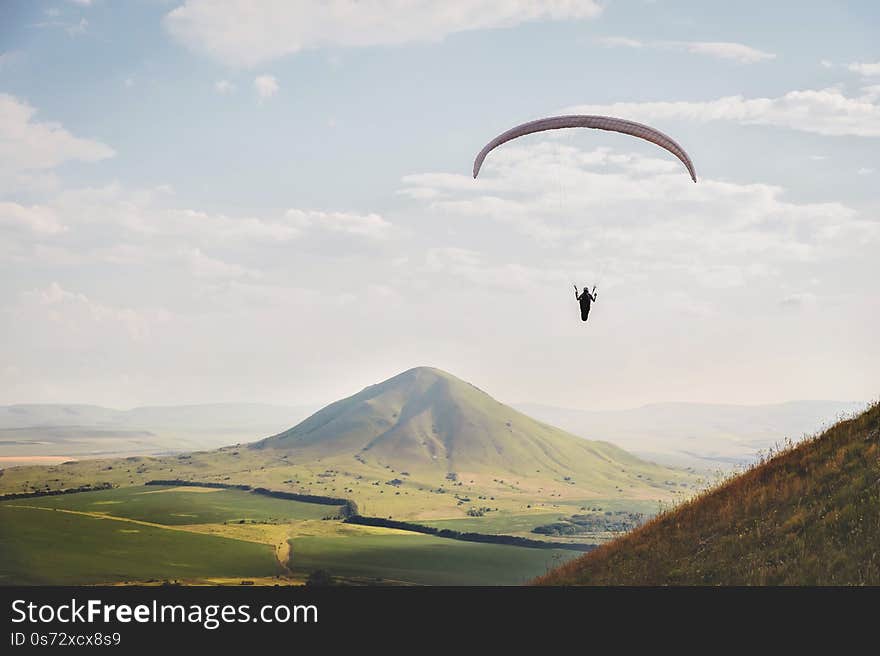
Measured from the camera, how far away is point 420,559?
155625mm

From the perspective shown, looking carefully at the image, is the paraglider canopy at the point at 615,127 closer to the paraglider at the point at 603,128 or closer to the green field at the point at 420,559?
the paraglider at the point at 603,128

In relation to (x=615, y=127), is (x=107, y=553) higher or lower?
lower

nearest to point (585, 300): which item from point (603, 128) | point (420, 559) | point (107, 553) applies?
point (603, 128)

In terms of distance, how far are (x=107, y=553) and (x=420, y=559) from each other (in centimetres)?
6687

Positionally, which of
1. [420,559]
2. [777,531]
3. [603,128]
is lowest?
[420,559]

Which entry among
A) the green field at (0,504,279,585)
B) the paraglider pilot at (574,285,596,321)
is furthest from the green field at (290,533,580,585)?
the paraglider pilot at (574,285,596,321)

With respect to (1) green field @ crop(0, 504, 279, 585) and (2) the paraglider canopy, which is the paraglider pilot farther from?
(1) green field @ crop(0, 504, 279, 585)

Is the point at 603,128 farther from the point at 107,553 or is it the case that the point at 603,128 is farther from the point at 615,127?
the point at 107,553

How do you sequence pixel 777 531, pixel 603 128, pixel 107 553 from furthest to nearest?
pixel 107 553 < pixel 603 128 < pixel 777 531

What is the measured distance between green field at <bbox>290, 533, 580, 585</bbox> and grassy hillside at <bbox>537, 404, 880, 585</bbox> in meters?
102

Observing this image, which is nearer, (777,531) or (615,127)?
(777,531)
